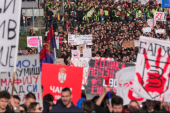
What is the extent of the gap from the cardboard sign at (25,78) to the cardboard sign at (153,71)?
206cm

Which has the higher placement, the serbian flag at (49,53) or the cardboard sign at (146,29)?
the cardboard sign at (146,29)

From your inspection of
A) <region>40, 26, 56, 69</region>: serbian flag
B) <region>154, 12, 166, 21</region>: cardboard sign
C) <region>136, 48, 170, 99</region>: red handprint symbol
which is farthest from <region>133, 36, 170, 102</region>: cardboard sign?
<region>154, 12, 166, 21</region>: cardboard sign

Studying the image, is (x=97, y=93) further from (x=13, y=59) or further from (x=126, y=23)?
(x=126, y=23)

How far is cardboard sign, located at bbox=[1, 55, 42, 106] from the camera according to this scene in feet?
25.8

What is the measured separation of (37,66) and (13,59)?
1629 mm

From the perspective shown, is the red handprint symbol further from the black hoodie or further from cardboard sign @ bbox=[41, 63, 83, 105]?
cardboard sign @ bbox=[41, 63, 83, 105]

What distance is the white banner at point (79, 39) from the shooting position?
2133 centimetres

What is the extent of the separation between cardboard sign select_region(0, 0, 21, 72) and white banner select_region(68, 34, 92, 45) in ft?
47.8

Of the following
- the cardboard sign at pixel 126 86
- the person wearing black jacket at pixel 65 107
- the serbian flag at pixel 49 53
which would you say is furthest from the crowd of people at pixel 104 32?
the serbian flag at pixel 49 53

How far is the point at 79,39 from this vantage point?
2147 centimetres

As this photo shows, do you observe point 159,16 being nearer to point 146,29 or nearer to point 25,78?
point 146,29

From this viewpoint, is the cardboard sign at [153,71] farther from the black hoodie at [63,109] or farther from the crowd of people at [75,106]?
the black hoodie at [63,109]

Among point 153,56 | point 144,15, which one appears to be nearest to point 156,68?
point 153,56

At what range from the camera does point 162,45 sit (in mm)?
6723
